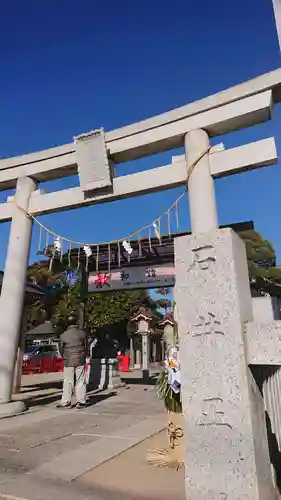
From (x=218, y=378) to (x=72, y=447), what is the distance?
8.36 feet

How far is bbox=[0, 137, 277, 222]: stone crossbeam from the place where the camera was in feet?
19.6

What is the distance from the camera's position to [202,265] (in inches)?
96.2

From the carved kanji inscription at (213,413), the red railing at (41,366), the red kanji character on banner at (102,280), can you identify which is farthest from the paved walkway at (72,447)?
the red railing at (41,366)

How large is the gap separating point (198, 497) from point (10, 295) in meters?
5.53

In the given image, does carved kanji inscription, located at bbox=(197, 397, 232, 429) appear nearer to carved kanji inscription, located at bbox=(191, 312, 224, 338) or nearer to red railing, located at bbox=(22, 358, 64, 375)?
carved kanji inscription, located at bbox=(191, 312, 224, 338)

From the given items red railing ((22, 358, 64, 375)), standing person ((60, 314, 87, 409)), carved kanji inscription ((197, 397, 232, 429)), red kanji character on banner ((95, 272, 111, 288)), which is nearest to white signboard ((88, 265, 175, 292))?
red kanji character on banner ((95, 272, 111, 288))

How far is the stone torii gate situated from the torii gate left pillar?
2 cm

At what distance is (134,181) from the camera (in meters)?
6.98

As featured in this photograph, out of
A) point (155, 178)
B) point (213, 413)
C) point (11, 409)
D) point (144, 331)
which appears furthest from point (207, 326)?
point (144, 331)

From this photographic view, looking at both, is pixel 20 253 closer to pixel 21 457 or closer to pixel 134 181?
pixel 134 181

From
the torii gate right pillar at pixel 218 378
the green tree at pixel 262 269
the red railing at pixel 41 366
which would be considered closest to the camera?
the torii gate right pillar at pixel 218 378

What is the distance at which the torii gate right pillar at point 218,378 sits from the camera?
2.05 metres

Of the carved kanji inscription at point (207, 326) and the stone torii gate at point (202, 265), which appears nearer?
the stone torii gate at point (202, 265)

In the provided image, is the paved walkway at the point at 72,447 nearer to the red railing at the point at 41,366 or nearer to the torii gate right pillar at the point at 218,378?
the torii gate right pillar at the point at 218,378
